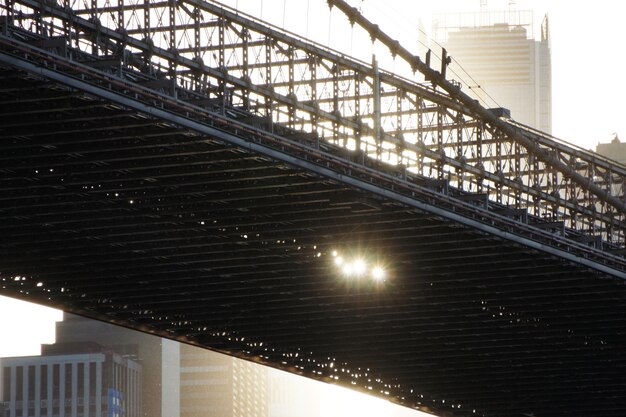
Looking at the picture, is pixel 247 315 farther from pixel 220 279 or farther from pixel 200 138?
pixel 200 138

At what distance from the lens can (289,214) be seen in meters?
93.3

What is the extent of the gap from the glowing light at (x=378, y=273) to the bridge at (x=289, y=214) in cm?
19

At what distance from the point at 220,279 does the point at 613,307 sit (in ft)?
82.2

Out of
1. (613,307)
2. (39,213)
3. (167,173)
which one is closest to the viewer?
(167,173)

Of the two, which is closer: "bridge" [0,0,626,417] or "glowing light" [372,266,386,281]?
"bridge" [0,0,626,417]

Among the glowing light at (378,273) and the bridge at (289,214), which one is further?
the glowing light at (378,273)

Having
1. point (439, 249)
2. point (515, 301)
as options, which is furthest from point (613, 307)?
point (439, 249)

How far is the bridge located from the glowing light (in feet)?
0.61

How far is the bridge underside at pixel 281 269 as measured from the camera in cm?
8094

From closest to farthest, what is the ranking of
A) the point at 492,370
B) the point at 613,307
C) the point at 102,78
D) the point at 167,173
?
1. the point at 102,78
2. the point at 167,173
3. the point at 613,307
4. the point at 492,370

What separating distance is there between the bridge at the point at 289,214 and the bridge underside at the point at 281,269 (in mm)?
173

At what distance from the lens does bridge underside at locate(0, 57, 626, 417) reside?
8094 centimetres

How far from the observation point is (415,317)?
120 metres

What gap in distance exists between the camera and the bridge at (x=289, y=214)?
250 ft
